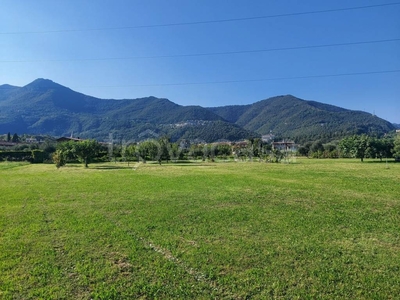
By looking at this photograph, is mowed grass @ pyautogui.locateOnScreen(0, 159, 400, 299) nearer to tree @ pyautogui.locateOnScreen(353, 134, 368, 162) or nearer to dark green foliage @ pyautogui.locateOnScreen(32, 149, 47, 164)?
tree @ pyautogui.locateOnScreen(353, 134, 368, 162)

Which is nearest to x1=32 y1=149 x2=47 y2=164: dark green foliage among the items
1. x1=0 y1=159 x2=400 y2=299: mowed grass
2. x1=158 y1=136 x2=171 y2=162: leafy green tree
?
x1=158 y1=136 x2=171 y2=162: leafy green tree

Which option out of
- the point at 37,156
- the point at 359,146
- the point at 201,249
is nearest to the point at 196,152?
the point at 37,156

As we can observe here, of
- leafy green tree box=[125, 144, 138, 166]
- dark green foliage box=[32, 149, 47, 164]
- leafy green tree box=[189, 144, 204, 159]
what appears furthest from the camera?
leafy green tree box=[189, 144, 204, 159]

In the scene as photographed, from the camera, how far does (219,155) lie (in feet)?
284

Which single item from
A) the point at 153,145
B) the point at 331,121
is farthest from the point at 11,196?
the point at 331,121

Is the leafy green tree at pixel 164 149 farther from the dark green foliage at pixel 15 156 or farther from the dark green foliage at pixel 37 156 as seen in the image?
the dark green foliage at pixel 15 156

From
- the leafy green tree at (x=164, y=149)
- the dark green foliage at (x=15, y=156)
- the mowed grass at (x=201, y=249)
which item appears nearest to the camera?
the mowed grass at (x=201, y=249)

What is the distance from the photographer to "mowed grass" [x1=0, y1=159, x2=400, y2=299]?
19.9 ft

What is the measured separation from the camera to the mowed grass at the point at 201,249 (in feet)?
19.9

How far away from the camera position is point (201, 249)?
8.25 meters

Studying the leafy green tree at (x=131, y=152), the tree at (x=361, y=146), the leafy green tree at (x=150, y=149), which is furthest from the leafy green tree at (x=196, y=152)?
the tree at (x=361, y=146)

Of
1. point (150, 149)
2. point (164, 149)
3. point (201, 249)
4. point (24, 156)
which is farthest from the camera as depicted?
point (24, 156)

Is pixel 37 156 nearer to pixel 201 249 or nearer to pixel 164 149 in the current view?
pixel 164 149

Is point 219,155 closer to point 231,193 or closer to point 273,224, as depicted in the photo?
point 231,193
